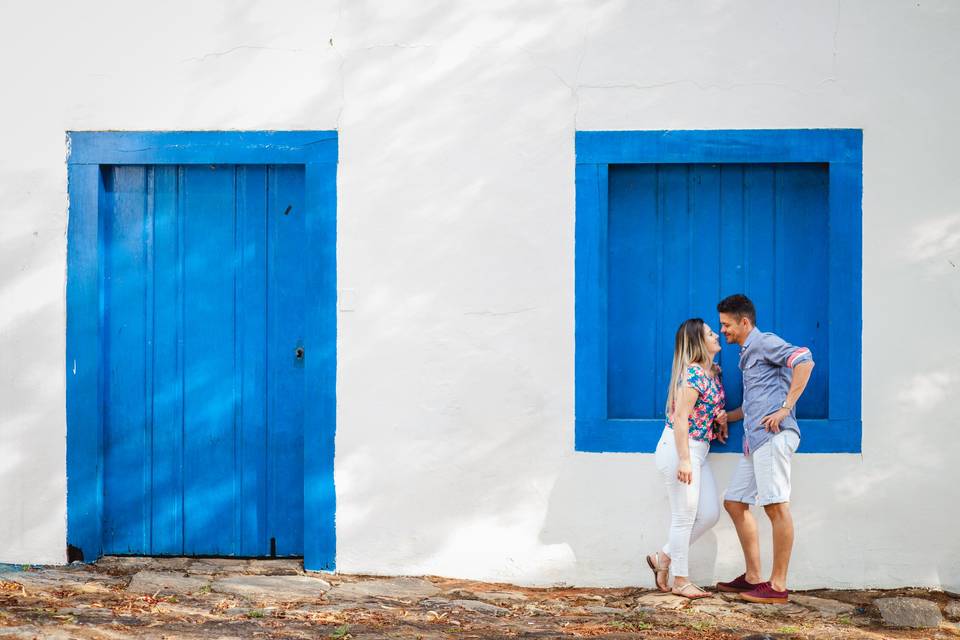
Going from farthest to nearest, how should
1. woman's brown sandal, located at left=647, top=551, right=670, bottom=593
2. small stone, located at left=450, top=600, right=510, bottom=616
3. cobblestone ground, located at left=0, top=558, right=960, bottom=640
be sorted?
woman's brown sandal, located at left=647, top=551, right=670, bottom=593
small stone, located at left=450, top=600, right=510, bottom=616
cobblestone ground, located at left=0, top=558, right=960, bottom=640

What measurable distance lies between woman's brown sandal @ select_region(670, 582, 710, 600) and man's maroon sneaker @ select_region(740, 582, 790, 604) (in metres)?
0.25

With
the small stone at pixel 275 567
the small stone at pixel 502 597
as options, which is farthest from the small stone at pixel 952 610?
the small stone at pixel 275 567

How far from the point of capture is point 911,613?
17.3 ft

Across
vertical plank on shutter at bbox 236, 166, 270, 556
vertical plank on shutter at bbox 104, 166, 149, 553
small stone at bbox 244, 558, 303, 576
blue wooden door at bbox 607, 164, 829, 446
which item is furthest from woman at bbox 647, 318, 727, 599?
vertical plank on shutter at bbox 104, 166, 149, 553

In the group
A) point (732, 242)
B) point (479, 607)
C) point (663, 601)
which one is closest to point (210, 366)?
point (479, 607)

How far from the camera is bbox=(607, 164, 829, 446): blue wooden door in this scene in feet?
19.5

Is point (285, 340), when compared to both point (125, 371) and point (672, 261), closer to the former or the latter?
point (125, 371)

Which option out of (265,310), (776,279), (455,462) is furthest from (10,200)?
(776,279)

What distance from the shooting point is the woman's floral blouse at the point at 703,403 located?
552cm

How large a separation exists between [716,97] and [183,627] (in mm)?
3898

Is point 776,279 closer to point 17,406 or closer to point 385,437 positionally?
point 385,437

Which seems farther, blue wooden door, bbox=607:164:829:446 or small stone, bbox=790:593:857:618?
→ blue wooden door, bbox=607:164:829:446

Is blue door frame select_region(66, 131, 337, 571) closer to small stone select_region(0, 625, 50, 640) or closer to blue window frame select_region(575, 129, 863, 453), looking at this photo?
small stone select_region(0, 625, 50, 640)

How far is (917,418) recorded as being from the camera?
5.79m
